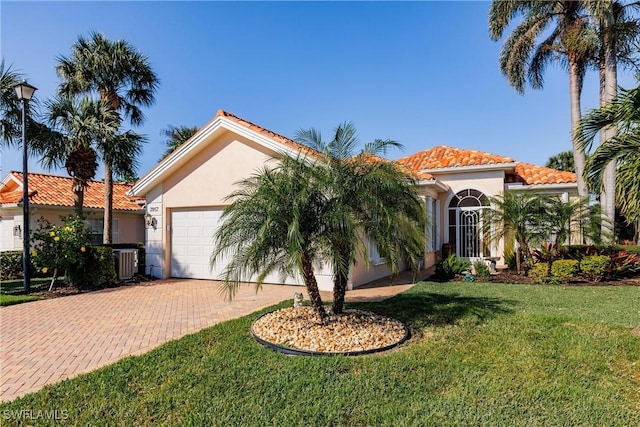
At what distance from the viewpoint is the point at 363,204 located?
6.06 m

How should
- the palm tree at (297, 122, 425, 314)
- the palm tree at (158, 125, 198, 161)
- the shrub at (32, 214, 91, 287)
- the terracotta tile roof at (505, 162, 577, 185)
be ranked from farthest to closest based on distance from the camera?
the palm tree at (158, 125, 198, 161), the terracotta tile roof at (505, 162, 577, 185), the shrub at (32, 214, 91, 287), the palm tree at (297, 122, 425, 314)

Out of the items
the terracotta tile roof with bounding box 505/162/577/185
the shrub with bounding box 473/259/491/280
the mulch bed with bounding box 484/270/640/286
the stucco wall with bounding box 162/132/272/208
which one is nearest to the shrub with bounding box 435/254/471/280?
the shrub with bounding box 473/259/491/280

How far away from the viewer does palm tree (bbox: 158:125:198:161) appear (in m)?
26.5

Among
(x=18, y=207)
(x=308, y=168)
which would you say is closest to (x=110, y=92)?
(x=18, y=207)

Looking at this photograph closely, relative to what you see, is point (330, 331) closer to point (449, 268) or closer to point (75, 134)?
point (449, 268)

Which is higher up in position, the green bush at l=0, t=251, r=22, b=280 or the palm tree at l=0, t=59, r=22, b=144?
the palm tree at l=0, t=59, r=22, b=144

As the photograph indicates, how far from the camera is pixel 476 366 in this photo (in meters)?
4.91

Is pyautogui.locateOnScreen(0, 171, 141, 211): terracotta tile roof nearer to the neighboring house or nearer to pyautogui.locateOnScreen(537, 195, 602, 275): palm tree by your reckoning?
the neighboring house

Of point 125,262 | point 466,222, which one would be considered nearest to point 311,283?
point 125,262

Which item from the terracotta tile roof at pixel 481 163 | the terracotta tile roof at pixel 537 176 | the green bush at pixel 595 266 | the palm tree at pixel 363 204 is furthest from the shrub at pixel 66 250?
the terracotta tile roof at pixel 537 176

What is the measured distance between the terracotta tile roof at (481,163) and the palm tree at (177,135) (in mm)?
17062

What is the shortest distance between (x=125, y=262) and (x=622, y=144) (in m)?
15.6

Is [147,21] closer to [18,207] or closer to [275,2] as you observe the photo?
[275,2]

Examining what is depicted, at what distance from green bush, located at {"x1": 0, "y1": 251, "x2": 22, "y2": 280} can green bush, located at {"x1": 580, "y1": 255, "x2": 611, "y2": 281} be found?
23.1 metres
